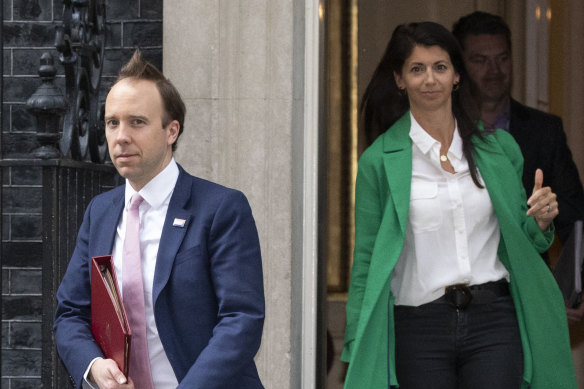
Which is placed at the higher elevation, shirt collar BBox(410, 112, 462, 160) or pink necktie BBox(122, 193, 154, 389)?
shirt collar BBox(410, 112, 462, 160)

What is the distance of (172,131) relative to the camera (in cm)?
290

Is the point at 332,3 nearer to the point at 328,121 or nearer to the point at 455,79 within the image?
the point at 328,121

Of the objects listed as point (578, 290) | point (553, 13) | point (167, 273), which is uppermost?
point (553, 13)

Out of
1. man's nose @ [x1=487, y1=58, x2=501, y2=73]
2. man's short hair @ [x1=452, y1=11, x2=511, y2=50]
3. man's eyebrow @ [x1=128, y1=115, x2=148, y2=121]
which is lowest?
→ man's eyebrow @ [x1=128, y1=115, x2=148, y2=121]

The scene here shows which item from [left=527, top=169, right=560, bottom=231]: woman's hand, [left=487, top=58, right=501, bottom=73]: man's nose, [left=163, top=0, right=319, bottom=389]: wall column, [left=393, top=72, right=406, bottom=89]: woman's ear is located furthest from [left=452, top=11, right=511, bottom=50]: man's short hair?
[left=527, top=169, right=560, bottom=231]: woman's hand

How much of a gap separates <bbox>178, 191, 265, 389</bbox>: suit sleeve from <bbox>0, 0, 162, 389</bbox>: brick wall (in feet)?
8.46

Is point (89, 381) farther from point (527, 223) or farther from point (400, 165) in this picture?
point (527, 223)

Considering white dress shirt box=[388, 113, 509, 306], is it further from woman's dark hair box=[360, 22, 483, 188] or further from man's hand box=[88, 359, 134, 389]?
man's hand box=[88, 359, 134, 389]

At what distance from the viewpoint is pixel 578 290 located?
16.3 feet

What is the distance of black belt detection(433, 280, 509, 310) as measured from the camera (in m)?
3.64

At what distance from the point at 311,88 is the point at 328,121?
0.75ft

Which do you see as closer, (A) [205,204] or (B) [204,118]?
(A) [205,204]

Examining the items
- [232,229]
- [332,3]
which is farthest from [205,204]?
[332,3]

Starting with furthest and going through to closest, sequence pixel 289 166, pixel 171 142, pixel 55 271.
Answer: pixel 289 166, pixel 55 271, pixel 171 142
